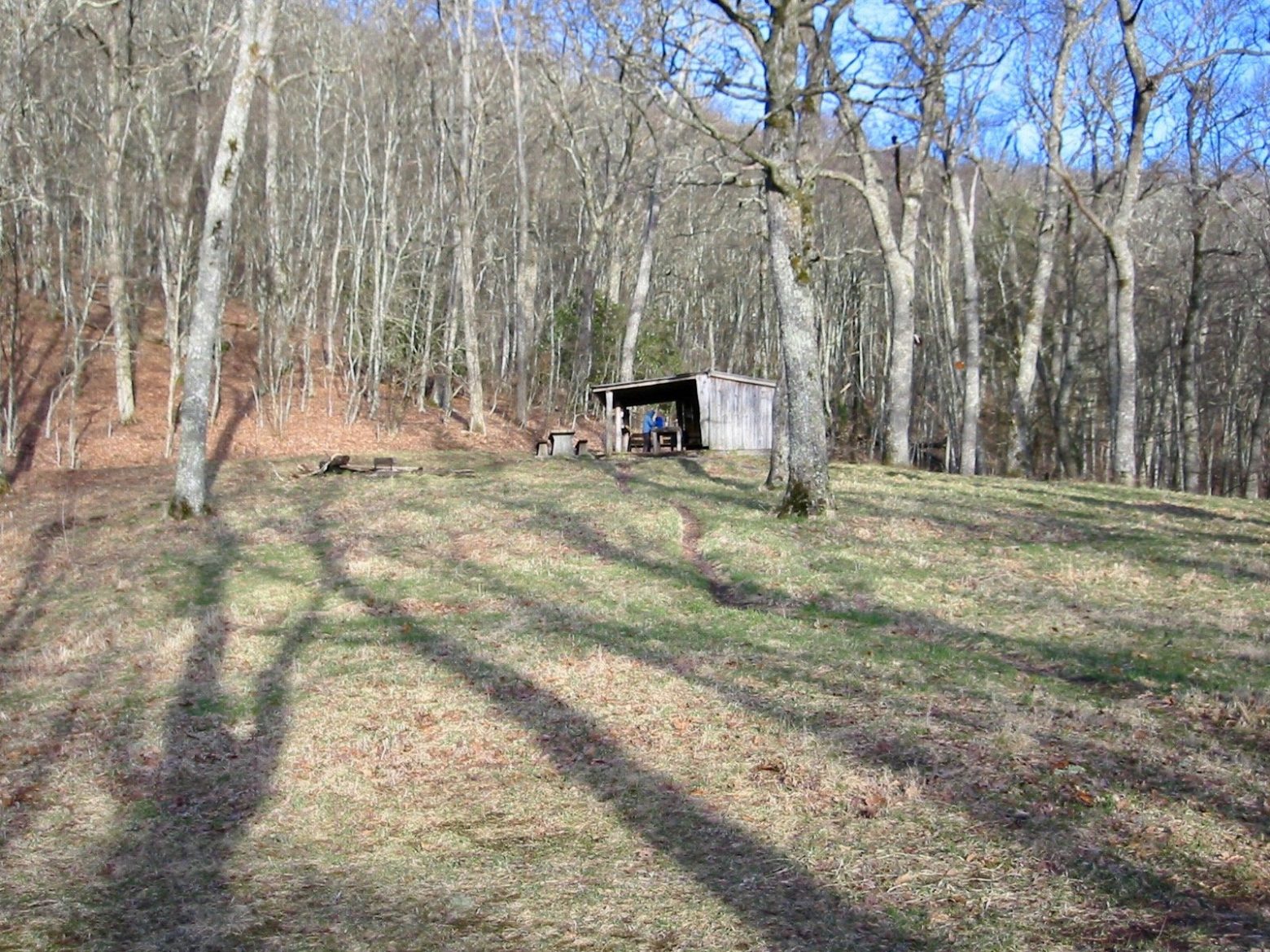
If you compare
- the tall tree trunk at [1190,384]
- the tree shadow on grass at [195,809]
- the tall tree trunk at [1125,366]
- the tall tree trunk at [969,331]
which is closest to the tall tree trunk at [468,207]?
the tall tree trunk at [969,331]

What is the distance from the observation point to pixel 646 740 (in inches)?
277

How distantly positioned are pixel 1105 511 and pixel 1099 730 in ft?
32.2

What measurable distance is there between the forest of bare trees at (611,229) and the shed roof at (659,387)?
1643 mm

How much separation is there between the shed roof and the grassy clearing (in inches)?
515

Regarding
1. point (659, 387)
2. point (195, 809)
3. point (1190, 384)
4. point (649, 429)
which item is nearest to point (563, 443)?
point (659, 387)

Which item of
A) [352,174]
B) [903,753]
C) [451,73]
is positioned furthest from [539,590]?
[352,174]

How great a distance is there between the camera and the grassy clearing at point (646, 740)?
4.73 metres

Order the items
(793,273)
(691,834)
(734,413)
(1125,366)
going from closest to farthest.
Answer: (691,834)
(793,273)
(1125,366)
(734,413)

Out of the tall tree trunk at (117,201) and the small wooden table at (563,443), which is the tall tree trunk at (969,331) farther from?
the tall tree trunk at (117,201)

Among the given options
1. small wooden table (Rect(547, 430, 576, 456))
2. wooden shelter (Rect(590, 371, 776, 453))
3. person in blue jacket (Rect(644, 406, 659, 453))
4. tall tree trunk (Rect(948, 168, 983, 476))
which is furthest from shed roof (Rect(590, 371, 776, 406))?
tall tree trunk (Rect(948, 168, 983, 476))

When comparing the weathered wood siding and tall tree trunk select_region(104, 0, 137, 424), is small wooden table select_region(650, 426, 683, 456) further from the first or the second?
tall tree trunk select_region(104, 0, 137, 424)

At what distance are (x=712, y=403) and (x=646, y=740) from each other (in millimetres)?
20081

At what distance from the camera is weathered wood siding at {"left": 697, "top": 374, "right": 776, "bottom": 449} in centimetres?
2662

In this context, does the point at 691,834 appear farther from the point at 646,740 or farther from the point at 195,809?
the point at 195,809
